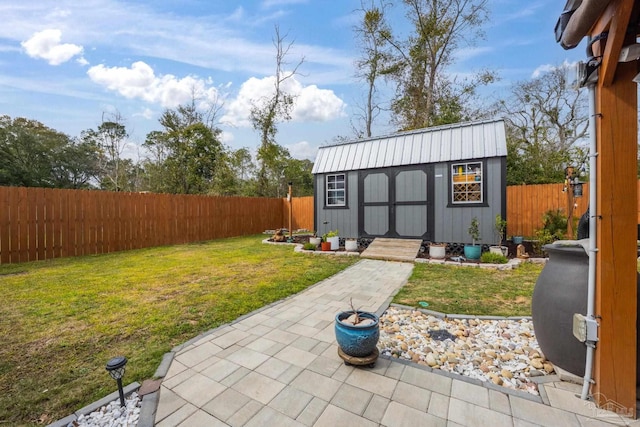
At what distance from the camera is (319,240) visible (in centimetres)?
813

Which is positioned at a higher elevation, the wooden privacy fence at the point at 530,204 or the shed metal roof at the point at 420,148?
the shed metal roof at the point at 420,148

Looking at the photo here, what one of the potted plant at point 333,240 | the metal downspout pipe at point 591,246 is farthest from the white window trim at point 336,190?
the metal downspout pipe at point 591,246

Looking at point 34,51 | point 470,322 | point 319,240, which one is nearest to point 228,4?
point 34,51

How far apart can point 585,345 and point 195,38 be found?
30.9 feet

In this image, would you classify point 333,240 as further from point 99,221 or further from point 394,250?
point 99,221

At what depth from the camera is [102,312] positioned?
3197 mm

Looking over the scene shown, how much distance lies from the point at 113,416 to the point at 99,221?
782cm

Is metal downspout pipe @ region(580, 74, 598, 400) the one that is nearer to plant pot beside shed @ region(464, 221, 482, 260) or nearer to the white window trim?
plant pot beside shed @ region(464, 221, 482, 260)

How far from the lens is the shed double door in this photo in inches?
275

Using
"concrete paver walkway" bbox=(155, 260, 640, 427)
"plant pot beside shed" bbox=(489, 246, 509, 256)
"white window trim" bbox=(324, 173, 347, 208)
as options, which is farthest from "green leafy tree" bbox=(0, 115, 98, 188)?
"plant pot beside shed" bbox=(489, 246, 509, 256)

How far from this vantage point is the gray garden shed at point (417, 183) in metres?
6.25

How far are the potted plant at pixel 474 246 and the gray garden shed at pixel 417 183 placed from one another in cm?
14

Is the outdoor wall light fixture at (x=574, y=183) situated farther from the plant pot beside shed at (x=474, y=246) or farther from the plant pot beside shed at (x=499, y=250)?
the plant pot beside shed at (x=474, y=246)

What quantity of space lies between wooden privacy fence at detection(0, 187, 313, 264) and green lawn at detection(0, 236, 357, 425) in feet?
2.51
